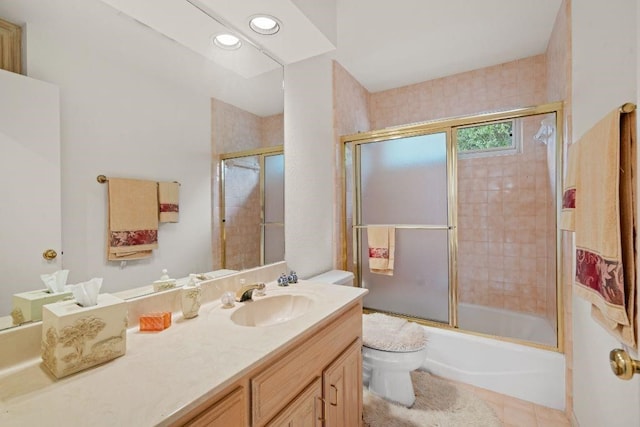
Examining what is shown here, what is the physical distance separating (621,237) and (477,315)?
2185 mm

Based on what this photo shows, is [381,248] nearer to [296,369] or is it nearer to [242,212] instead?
[242,212]

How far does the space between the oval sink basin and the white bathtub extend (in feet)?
3.99

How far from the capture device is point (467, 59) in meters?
2.41

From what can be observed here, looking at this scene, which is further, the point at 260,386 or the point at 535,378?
the point at 535,378

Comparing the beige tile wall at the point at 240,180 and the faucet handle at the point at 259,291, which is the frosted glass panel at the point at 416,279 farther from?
the faucet handle at the point at 259,291

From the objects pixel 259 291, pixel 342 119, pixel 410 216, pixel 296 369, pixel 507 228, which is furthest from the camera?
pixel 507 228

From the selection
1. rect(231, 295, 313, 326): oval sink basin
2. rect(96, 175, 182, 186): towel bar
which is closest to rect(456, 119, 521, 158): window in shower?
rect(231, 295, 313, 326): oval sink basin

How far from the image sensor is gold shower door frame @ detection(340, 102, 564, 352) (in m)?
1.72

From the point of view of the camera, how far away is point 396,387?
1.72m

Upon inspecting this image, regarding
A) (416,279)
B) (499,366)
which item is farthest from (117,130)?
(499,366)

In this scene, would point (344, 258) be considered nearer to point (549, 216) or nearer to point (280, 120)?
point (280, 120)

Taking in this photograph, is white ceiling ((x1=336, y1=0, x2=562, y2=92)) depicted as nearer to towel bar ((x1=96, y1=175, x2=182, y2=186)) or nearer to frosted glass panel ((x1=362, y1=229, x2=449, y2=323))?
frosted glass panel ((x1=362, y1=229, x2=449, y2=323))

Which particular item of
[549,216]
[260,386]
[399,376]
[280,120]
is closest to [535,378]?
[399,376]

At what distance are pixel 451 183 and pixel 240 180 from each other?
58.9 inches
